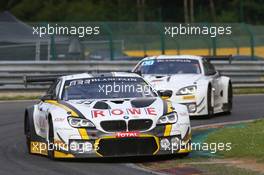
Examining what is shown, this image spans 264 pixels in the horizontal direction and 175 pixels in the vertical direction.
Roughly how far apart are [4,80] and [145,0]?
52.3 metres

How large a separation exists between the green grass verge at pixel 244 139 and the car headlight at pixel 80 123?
2020mm

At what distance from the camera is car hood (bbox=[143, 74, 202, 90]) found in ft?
59.7

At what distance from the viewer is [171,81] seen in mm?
18391

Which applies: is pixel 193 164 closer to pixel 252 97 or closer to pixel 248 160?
pixel 248 160

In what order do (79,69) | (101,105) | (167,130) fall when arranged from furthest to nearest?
(79,69)
(101,105)
(167,130)

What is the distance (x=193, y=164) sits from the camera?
11445mm

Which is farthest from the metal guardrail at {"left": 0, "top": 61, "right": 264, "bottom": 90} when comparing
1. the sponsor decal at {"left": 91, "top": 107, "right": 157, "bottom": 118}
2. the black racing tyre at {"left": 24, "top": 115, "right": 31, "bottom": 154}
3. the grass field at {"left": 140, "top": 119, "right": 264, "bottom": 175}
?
the sponsor decal at {"left": 91, "top": 107, "right": 157, "bottom": 118}

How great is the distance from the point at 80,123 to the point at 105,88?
4.84ft

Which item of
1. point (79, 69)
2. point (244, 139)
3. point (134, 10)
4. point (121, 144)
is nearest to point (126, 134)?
point (121, 144)

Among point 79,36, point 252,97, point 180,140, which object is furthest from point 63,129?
point 79,36

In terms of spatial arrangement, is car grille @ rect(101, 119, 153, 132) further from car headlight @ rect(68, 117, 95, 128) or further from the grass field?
the grass field
